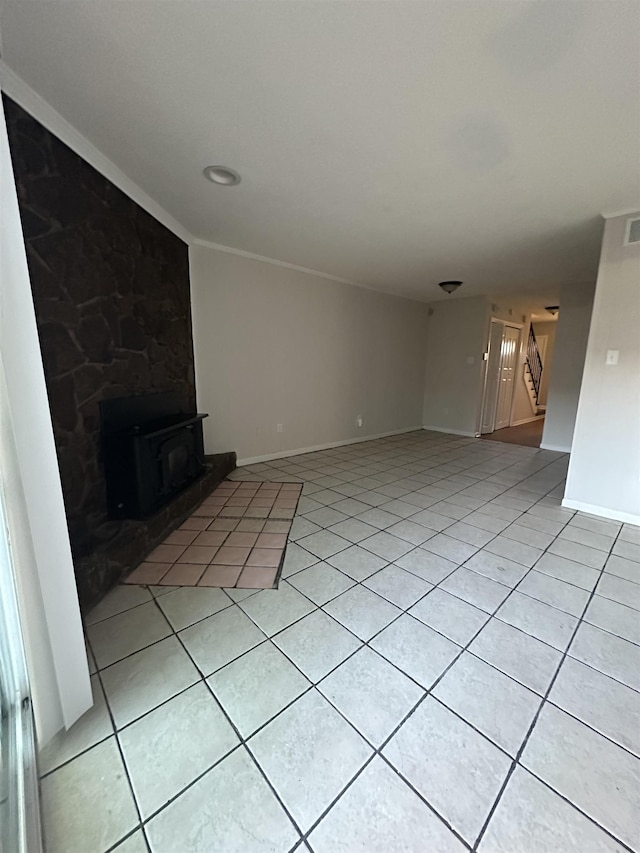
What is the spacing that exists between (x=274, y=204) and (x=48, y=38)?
1.47 m

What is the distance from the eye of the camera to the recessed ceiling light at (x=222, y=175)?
83.8 inches

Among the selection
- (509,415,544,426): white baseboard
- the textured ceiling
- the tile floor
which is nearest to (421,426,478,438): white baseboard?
(509,415,544,426): white baseboard

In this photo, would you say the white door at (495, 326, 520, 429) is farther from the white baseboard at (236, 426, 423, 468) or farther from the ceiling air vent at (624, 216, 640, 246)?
the ceiling air vent at (624, 216, 640, 246)

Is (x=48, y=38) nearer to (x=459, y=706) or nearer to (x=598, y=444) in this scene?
(x=459, y=706)

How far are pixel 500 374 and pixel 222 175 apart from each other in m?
5.92

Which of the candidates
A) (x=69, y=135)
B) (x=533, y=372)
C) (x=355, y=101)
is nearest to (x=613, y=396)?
(x=355, y=101)

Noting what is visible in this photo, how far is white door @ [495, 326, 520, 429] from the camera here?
643 centimetres

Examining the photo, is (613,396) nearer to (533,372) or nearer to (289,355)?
(289,355)

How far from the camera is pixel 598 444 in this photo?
2.84 metres

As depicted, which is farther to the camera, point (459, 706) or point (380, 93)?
point (380, 93)

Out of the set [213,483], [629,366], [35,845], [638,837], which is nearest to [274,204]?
[213,483]

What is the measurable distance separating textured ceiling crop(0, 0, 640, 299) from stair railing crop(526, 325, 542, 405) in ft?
18.2

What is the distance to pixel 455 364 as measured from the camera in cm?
610

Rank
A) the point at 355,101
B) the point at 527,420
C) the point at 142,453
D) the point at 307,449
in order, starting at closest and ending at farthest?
the point at 355,101, the point at 142,453, the point at 307,449, the point at 527,420
